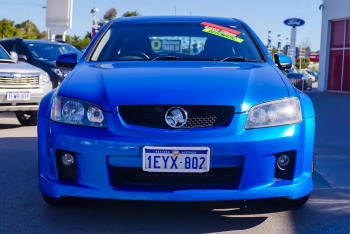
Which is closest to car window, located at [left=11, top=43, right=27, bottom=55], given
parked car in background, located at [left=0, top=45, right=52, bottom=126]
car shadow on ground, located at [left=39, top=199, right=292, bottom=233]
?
parked car in background, located at [left=0, top=45, right=52, bottom=126]

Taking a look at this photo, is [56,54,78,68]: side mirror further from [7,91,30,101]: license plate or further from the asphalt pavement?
[7,91,30,101]: license plate

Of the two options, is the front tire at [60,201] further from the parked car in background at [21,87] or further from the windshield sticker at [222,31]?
the parked car in background at [21,87]

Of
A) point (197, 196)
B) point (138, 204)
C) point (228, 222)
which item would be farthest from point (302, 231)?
point (138, 204)

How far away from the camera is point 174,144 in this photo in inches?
116

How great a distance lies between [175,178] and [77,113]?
732 millimetres

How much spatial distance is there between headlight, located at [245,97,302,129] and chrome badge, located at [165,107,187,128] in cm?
38

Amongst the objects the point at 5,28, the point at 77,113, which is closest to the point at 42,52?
the point at 77,113

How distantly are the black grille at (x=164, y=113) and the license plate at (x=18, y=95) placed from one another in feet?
17.5

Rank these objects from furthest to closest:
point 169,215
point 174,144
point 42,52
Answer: point 42,52 < point 169,215 < point 174,144

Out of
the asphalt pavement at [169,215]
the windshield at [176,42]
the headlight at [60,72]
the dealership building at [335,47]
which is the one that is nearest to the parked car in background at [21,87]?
the headlight at [60,72]

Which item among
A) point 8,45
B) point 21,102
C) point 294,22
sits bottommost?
point 21,102

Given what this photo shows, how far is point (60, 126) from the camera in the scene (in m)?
3.14

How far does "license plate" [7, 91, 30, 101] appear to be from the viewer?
7.93 m

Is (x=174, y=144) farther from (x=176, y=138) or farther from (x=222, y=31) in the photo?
(x=222, y=31)
